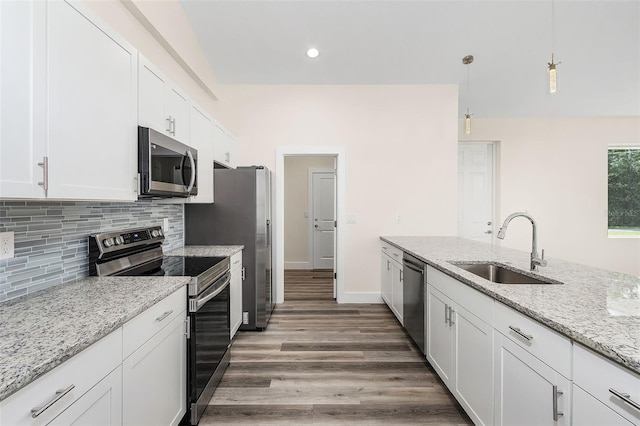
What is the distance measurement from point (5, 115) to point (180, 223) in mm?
2078

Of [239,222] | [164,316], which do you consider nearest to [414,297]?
[239,222]

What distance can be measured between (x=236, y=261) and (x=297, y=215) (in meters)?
3.54

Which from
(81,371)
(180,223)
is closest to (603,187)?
(180,223)

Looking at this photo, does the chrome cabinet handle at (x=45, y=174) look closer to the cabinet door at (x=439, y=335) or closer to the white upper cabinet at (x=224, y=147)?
the white upper cabinet at (x=224, y=147)

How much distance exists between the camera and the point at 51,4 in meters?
1.12

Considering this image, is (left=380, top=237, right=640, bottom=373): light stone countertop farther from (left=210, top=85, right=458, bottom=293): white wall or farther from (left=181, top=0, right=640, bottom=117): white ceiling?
(left=181, top=0, right=640, bottom=117): white ceiling

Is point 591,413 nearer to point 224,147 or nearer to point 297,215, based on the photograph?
point 224,147

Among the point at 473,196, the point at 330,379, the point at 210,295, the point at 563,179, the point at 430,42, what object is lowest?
the point at 330,379

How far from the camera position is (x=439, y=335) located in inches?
83.2

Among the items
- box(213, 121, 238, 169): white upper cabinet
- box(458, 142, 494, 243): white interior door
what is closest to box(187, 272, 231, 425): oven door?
box(213, 121, 238, 169): white upper cabinet

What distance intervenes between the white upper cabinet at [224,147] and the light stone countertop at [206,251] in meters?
0.92

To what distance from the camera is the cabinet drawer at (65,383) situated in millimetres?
728

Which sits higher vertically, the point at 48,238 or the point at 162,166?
the point at 162,166

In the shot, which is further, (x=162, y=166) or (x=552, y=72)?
(x=552, y=72)
